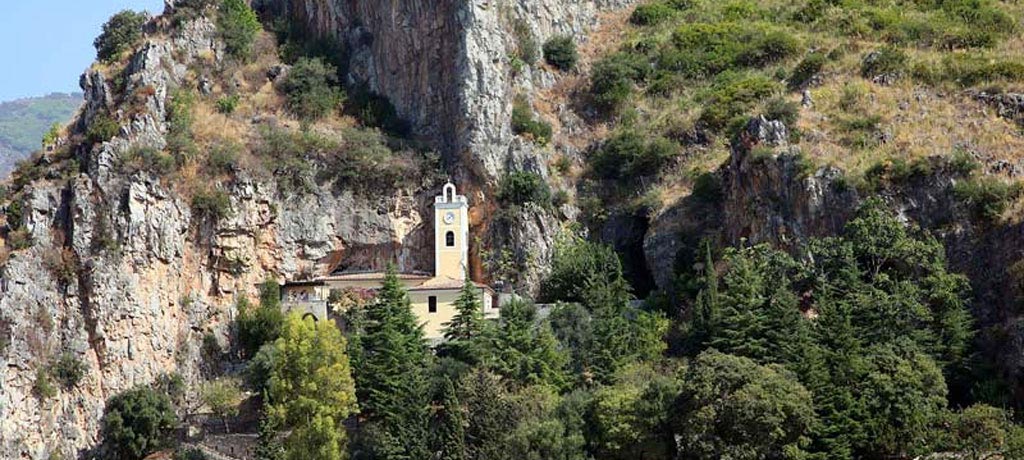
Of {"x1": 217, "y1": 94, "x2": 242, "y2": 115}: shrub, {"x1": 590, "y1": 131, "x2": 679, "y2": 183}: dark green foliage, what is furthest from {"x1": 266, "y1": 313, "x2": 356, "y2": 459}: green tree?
{"x1": 590, "y1": 131, "x2": 679, "y2": 183}: dark green foliage

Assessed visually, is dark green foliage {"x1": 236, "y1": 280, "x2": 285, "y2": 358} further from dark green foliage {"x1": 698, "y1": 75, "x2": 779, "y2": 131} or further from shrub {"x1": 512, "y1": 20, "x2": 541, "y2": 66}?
dark green foliage {"x1": 698, "y1": 75, "x2": 779, "y2": 131}

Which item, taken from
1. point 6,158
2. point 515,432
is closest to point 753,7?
point 515,432

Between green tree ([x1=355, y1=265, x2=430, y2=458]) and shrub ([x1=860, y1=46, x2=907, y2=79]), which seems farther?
shrub ([x1=860, y1=46, x2=907, y2=79])

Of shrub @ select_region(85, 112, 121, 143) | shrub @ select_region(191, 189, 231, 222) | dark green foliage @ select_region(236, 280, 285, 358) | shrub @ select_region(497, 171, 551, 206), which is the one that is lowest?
dark green foliage @ select_region(236, 280, 285, 358)

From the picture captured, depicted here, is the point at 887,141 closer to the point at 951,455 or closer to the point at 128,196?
the point at 951,455

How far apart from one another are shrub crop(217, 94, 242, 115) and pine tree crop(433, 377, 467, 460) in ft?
67.7

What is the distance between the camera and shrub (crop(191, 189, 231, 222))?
61188 millimetres

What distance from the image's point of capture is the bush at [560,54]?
71875 millimetres

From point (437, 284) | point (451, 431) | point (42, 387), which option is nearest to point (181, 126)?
point (437, 284)

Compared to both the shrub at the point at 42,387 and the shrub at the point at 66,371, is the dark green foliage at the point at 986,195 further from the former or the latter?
the shrub at the point at 42,387

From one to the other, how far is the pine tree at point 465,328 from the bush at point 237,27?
61.2 ft

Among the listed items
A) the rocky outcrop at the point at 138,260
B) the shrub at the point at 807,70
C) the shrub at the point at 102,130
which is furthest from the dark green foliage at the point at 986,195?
the shrub at the point at 102,130

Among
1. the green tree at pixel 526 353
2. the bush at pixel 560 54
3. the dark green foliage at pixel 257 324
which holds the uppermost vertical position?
the bush at pixel 560 54

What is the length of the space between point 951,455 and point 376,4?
35868 mm
